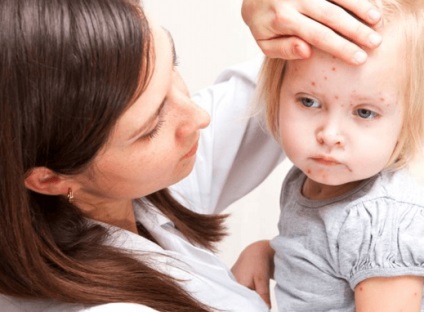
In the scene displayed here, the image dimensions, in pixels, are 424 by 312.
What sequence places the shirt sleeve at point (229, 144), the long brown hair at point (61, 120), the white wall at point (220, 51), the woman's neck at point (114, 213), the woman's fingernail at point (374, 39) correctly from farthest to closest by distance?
the white wall at point (220, 51)
the shirt sleeve at point (229, 144)
the woman's neck at point (114, 213)
the woman's fingernail at point (374, 39)
the long brown hair at point (61, 120)

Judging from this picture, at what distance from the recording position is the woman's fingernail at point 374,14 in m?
0.87

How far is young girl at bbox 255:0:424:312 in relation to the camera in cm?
91

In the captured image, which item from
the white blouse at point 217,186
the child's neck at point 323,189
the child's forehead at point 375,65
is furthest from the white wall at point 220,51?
the child's forehead at point 375,65

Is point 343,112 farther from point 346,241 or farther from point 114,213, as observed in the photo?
point 114,213

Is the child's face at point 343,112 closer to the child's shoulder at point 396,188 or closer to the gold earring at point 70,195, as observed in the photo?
the child's shoulder at point 396,188

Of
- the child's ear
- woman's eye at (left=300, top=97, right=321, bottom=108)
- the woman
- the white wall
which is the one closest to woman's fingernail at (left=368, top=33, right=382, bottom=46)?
woman's eye at (left=300, top=97, right=321, bottom=108)

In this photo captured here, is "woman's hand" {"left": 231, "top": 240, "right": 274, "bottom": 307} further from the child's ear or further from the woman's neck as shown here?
the child's ear

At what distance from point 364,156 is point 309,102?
0.11m

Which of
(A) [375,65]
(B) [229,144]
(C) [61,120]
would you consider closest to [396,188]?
(A) [375,65]

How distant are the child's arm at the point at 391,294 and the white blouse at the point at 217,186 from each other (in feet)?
→ 0.61

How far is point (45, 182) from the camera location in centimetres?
86

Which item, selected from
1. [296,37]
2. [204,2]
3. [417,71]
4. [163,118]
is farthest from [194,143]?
[204,2]

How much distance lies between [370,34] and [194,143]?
266 millimetres

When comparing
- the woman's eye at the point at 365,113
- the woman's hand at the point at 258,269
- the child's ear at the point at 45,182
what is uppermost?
the woman's eye at the point at 365,113
